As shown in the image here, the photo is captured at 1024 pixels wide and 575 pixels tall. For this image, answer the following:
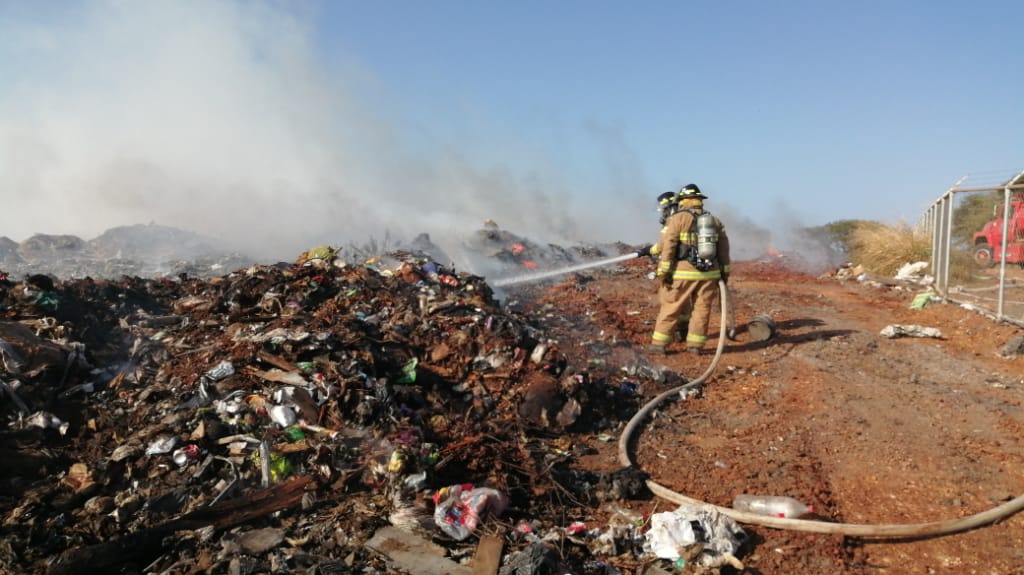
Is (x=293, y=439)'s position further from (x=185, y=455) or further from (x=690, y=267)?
(x=690, y=267)

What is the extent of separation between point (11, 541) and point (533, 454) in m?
2.98

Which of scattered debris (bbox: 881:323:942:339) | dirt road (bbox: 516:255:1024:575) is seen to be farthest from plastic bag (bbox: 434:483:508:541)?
scattered debris (bbox: 881:323:942:339)

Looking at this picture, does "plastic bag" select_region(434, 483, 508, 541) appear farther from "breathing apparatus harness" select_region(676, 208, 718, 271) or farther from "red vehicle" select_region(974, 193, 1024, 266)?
"red vehicle" select_region(974, 193, 1024, 266)

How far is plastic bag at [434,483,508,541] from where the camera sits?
3193 mm

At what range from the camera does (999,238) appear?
14.2 m

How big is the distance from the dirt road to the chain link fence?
1.12m

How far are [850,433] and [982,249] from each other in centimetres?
1363

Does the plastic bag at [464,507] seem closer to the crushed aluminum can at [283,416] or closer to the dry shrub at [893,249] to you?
the crushed aluminum can at [283,416]

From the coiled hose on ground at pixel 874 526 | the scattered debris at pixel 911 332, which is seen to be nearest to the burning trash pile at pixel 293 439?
the coiled hose on ground at pixel 874 526

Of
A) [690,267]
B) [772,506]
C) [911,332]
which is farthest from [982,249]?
[772,506]

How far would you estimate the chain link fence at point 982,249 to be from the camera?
338 inches

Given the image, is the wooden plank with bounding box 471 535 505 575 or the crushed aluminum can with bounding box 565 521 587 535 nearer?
the wooden plank with bounding box 471 535 505 575

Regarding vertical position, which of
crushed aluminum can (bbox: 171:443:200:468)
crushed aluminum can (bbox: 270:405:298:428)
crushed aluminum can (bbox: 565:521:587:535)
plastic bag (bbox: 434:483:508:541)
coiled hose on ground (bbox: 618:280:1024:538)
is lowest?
crushed aluminum can (bbox: 565:521:587:535)

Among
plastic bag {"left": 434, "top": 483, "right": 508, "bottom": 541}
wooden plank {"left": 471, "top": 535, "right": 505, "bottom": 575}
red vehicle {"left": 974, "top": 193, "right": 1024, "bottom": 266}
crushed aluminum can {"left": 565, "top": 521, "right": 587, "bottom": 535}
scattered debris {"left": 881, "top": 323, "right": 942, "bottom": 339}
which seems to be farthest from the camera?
red vehicle {"left": 974, "top": 193, "right": 1024, "bottom": 266}
